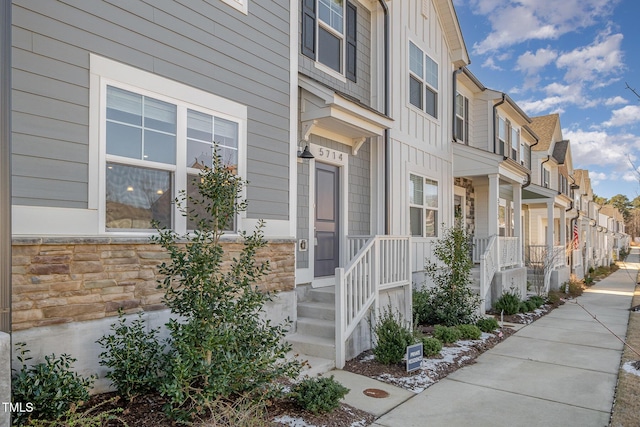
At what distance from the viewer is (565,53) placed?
20.2 m

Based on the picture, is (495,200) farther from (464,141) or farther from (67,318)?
(67,318)

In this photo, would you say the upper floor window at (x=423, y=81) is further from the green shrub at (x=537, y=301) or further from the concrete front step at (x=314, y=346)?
the concrete front step at (x=314, y=346)

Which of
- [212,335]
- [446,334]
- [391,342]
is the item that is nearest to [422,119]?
[446,334]

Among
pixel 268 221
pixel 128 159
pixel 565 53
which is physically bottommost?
pixel 268 221

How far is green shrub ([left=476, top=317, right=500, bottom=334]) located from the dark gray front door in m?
2.99

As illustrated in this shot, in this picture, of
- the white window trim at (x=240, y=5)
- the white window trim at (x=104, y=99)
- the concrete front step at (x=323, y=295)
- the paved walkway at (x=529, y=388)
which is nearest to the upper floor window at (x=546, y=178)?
the paved walkway at (x=529, y=388)

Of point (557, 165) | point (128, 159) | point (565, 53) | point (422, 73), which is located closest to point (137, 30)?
point (128, 159)

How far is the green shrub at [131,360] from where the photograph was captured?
369 centimetres

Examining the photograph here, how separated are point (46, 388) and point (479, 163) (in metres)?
10.2

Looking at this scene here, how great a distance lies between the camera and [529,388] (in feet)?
16.8

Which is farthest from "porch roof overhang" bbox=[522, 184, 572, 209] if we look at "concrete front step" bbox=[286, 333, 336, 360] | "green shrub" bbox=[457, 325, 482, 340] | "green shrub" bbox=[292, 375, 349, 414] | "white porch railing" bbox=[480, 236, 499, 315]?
"green shrub" bbox=[292, 375, 349, 414]

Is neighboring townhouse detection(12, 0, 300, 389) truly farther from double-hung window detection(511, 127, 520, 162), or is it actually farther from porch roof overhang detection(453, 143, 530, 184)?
double-hung window detection(511, 127, 520, 162)

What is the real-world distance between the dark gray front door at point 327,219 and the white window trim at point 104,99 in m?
2.54

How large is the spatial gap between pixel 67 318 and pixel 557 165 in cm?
2401
